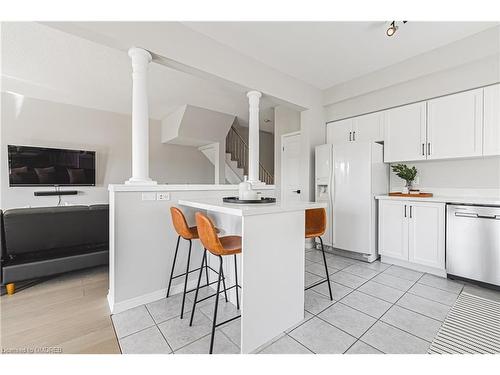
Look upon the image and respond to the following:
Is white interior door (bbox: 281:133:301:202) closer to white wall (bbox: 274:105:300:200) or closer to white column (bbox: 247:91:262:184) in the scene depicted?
white wall (bbox: 274:105:300:200)

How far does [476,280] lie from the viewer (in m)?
2.47

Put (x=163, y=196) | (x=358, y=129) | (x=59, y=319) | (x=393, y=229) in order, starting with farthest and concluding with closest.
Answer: (x=358, y=129)
(x=393, y=229)
(x=163, y=196)
(x=59, y=319)

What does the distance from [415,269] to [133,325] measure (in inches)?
133

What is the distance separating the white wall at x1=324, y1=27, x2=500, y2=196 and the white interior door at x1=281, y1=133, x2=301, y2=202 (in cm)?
122

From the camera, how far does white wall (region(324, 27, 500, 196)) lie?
2660mm

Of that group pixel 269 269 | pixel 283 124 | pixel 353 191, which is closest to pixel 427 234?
pixel 353 191

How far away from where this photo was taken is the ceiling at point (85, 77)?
268cm

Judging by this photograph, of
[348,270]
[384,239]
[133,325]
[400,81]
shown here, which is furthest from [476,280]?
[133,325]

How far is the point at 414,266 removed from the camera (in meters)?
3.01

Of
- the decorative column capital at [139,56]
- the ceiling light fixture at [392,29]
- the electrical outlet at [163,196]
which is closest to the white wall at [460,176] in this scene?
the ceiling light fixture at [392,29]

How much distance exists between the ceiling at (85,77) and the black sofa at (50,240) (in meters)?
1.98

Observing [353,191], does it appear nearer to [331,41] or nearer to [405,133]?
[405,133]

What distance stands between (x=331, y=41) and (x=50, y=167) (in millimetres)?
5559
